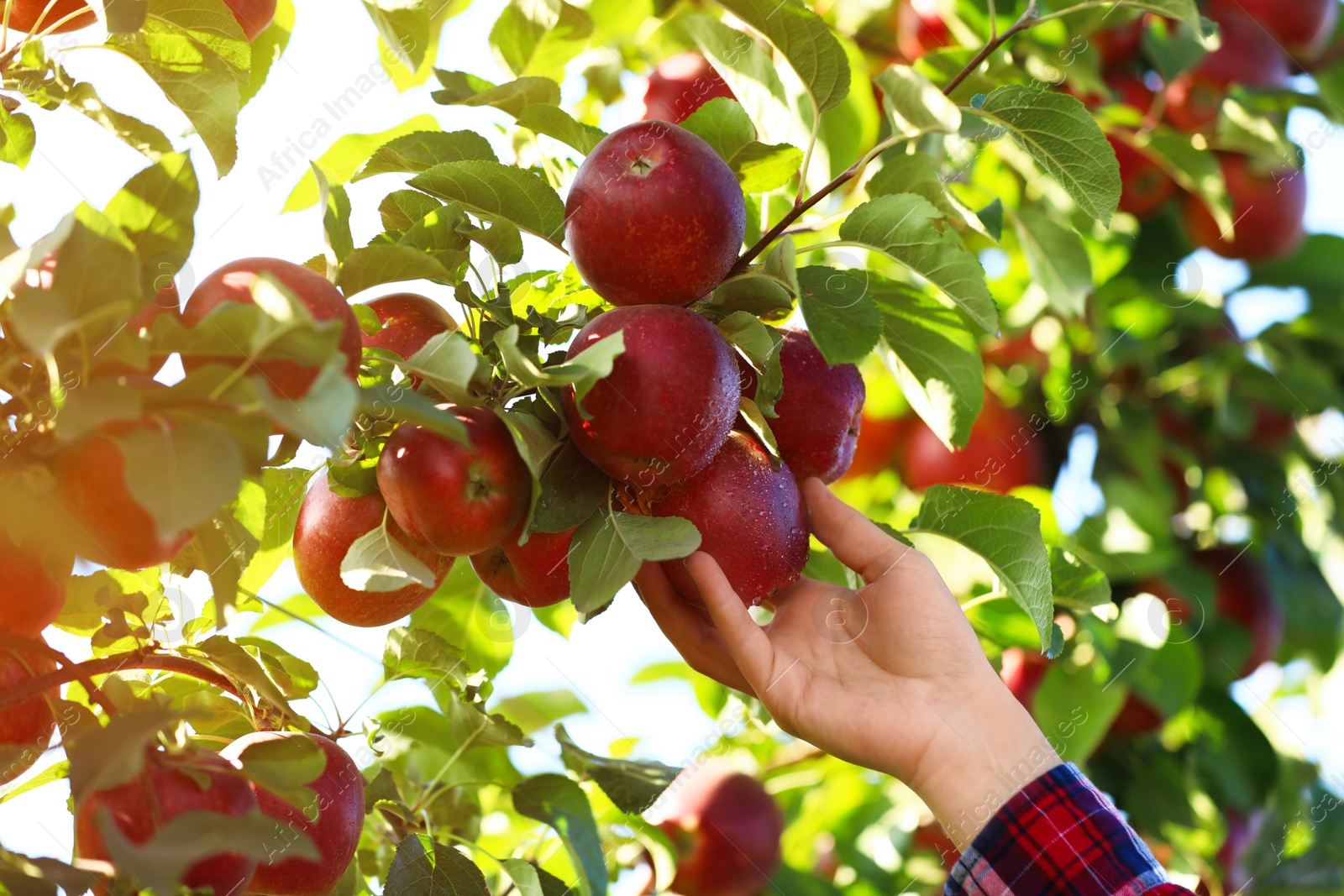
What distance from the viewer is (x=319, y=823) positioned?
709mm

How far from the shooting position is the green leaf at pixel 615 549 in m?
0.71

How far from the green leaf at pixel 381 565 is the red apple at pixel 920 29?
1285mm

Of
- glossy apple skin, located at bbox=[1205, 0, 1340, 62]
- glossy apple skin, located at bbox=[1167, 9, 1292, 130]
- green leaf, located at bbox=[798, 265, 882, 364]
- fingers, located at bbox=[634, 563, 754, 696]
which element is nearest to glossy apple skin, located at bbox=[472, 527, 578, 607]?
fingers, located at bbox=[634, 563, 754, 696]

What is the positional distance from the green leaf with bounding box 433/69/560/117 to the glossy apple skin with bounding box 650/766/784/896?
110 centimetres

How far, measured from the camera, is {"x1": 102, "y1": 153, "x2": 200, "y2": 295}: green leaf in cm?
61

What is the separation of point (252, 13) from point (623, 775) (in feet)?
2.30

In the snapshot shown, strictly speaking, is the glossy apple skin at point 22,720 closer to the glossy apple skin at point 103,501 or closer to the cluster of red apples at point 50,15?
the glossy apple skin at point 103,501

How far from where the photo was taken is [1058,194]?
1.66 meters

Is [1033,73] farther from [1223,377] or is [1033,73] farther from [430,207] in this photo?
[430,207]

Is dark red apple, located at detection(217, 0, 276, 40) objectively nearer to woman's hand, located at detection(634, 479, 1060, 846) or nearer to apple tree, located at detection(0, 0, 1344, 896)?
apple tree, located at detection(0, 0, 1344, 896)

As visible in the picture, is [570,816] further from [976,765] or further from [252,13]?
[252,13]

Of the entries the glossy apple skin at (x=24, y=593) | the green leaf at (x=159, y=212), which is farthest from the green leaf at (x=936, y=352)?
the glossy apple skin at (x=24, y=593)

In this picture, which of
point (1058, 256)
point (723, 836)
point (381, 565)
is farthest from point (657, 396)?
point (723, 836)

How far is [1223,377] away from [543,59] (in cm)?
153
